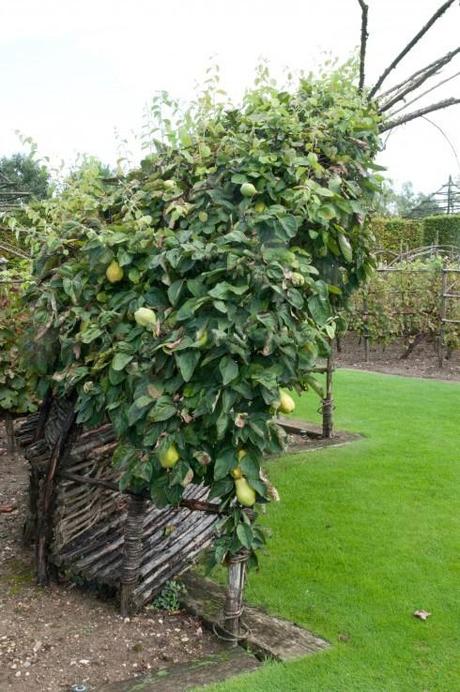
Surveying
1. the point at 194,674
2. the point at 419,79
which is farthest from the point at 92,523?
the point at 419,79

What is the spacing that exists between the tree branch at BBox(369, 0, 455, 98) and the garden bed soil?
813cm

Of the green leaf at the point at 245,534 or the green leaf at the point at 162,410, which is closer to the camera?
the green leaf at the point at 162,410

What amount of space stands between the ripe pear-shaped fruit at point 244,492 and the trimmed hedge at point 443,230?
21.7 metres

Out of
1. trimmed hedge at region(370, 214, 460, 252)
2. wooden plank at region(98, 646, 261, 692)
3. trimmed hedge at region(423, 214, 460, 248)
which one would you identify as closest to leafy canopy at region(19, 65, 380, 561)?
wooden plank at region(98, 646, 261, 692)

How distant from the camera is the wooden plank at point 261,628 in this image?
10.0 feet

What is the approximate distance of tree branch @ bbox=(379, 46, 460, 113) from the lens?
14.3 ft

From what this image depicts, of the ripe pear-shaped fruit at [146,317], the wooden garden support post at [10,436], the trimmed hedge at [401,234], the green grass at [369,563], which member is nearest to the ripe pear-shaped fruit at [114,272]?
the ripe pear-shaped fruit at [146,317]

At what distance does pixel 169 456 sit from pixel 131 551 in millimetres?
884

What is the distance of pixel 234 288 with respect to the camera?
8.45 ft

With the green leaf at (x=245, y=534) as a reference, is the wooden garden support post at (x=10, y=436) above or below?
below

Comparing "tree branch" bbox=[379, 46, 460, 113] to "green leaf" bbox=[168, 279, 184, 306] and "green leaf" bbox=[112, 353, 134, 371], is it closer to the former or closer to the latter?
"green leaf" bbox=[168, 279, 184, 306]

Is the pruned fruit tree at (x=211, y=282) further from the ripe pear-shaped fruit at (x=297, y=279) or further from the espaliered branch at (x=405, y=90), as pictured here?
the espaliered branch at (x=405, y=90)

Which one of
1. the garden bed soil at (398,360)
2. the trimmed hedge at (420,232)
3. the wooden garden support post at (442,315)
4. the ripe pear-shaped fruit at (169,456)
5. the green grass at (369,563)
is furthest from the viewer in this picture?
the trimmed hedge at (420,232)

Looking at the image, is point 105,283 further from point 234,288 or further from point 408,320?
point 408,320
